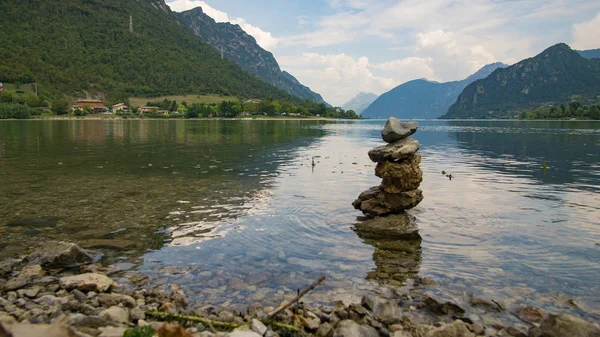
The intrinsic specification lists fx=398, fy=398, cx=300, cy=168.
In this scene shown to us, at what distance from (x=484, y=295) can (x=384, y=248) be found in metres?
4.78

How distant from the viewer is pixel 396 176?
1969 centimetres

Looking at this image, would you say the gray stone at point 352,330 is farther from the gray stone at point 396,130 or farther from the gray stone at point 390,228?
the gray stone at point 396,130

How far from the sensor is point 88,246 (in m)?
15.1

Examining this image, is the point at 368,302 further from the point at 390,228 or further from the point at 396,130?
the point at 396,130

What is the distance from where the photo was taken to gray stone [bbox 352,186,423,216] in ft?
65.4

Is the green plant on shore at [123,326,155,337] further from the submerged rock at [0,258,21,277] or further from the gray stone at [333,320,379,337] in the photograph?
the submerged rock at [0,258,21,277]

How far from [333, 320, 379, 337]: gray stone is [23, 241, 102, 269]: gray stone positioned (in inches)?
358

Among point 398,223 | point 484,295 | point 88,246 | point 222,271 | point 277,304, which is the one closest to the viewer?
point 277,304

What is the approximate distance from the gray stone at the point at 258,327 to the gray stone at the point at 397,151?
12739 mm

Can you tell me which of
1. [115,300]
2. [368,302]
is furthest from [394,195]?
[115,300]

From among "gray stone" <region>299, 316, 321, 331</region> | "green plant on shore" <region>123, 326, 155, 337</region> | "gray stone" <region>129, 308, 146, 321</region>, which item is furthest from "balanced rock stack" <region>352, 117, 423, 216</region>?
"green plant on shore" <region>123, 326, 155, 337</region>

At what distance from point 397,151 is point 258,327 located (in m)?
13.1

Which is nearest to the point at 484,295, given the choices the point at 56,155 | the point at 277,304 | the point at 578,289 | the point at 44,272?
the point at 578,289

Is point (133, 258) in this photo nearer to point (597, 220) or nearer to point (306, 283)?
point (306, 283)
